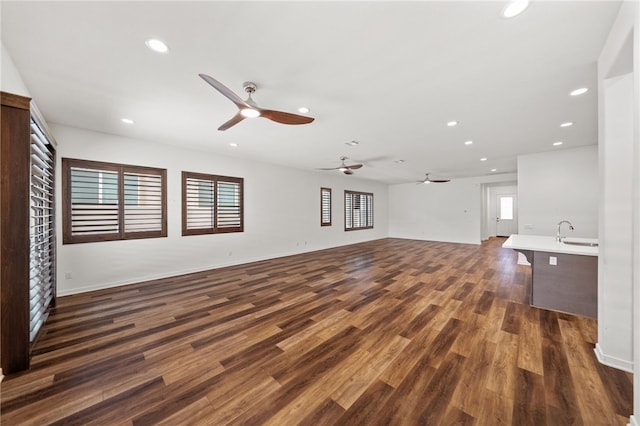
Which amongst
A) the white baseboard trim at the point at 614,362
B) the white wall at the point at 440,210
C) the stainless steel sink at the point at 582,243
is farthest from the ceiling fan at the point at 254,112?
the white wall at the point at 440,210

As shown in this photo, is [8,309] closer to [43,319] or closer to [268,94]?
[43,319]

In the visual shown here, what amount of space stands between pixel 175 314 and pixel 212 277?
1.65m

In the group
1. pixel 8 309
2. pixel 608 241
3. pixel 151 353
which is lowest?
pixel 151 353

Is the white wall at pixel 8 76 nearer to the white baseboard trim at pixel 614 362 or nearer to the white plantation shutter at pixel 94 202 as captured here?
the white plantation shutter at pixel 94 202

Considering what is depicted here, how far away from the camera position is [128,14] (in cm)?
155

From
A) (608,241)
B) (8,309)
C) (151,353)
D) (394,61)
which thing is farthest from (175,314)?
(608,241)

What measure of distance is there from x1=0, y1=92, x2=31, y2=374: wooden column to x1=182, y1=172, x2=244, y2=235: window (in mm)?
2955

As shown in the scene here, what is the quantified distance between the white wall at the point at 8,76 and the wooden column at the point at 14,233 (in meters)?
0.21

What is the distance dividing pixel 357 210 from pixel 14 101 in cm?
870

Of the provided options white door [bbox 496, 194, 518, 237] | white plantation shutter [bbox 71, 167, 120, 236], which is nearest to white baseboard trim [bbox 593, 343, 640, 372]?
white plantation shutter [bbox 71, 167, 120, 236]

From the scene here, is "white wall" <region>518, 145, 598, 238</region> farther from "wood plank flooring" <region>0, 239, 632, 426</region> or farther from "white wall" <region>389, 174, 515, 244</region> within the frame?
"white wall" <region>389, 174, 515, 244</region>

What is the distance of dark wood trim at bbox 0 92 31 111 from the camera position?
72.7 inches

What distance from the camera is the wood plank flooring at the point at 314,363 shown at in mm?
1521

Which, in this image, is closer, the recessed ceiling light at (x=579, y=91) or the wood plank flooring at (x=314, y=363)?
the wood plank flooring at (x=314, y=363)
